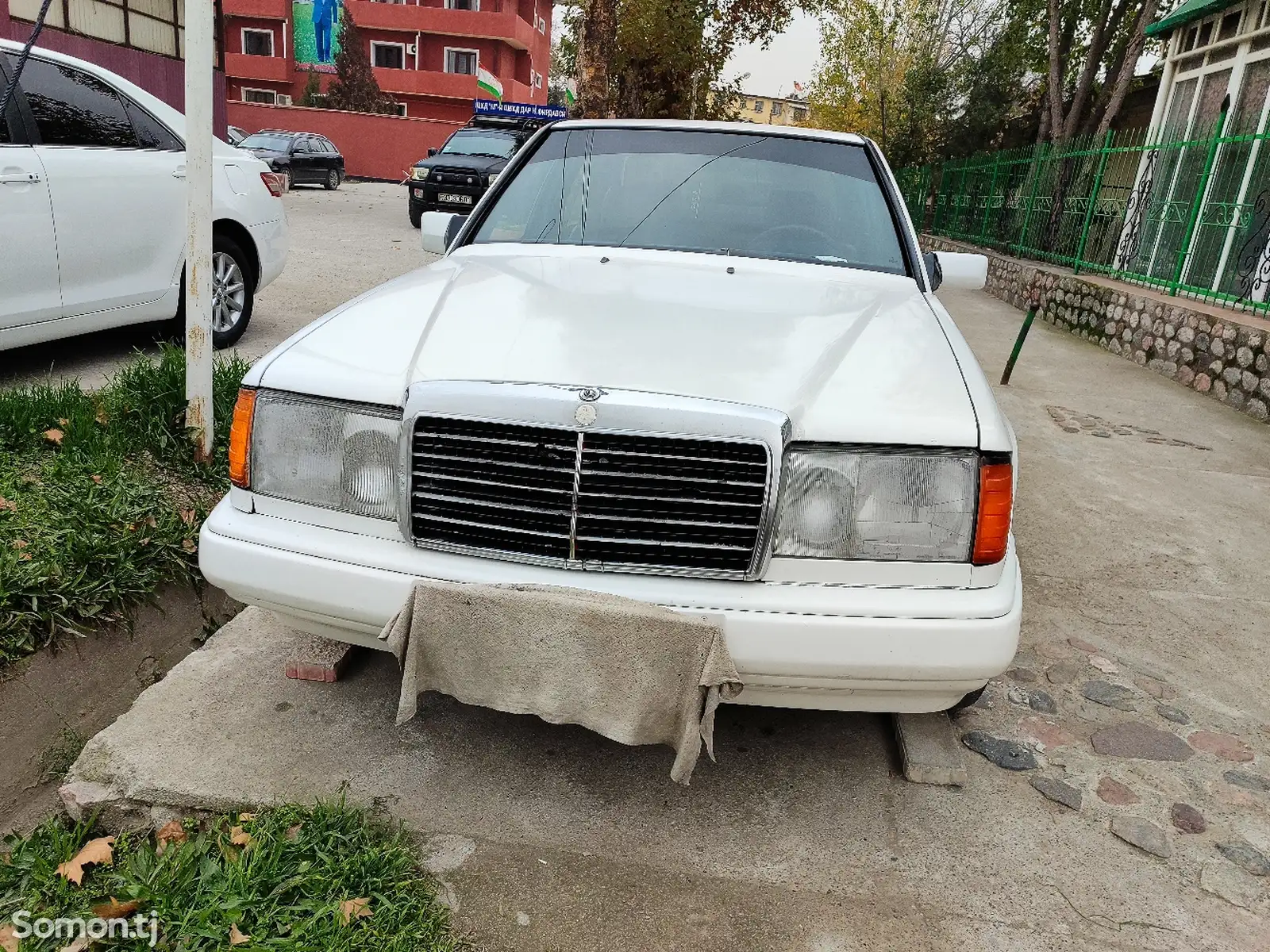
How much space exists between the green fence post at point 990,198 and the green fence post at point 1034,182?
1.50 meters

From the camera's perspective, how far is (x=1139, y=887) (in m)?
2.20

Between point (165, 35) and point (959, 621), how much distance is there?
19.1 metres

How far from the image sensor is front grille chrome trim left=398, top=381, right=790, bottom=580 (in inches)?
78.6

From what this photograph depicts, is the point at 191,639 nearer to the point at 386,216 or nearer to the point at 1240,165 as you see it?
the point at 1240,165

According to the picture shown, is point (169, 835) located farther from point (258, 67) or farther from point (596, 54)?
point (258, 67)

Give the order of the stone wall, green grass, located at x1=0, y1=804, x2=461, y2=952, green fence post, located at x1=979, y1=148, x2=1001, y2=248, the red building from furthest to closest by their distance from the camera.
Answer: the red building, green fence post, located at x1=979, y1=148, x2=1001, y2=248, the stone wall, green grass, located at x1=0, y1=804, x2=461, y2=952

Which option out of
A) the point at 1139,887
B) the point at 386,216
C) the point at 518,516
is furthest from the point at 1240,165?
the point at 386,216

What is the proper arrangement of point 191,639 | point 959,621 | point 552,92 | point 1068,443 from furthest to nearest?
1. point 552,92
2. point 1068,443
3. point 191,639
4. point 959,621

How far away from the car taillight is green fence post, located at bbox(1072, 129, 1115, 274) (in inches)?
356

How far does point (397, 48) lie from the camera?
43000mm

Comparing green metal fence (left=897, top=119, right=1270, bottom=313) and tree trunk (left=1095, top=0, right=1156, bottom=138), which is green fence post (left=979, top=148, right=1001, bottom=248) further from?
tree trunk (left=1095, top=0, right=1156, bottom=138)

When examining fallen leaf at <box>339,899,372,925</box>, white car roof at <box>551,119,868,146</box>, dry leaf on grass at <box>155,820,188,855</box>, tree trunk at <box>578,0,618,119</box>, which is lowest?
dry leaf on grass at <box>155,820,188,855</box>

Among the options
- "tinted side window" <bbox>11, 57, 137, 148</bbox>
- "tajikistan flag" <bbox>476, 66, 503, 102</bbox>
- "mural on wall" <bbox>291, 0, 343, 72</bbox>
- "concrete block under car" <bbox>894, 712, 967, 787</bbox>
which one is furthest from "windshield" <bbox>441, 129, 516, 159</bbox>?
"mural on wall" <bbox>291, 0, 343, 72</bbox>

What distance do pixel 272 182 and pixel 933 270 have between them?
4771 mm
